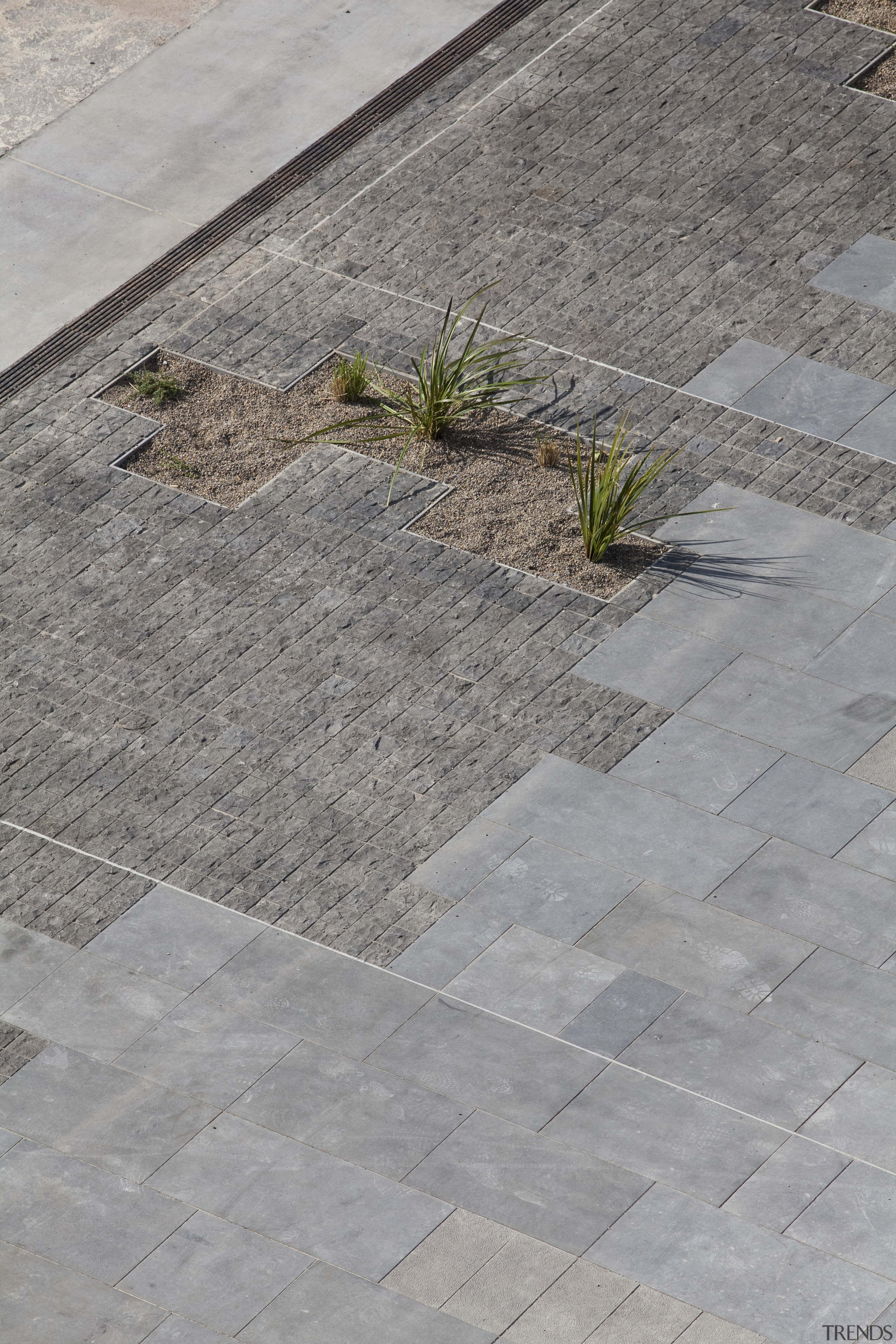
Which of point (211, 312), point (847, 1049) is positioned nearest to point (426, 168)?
point (211, 312)

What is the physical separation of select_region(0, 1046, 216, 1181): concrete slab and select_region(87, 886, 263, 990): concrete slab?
53cm

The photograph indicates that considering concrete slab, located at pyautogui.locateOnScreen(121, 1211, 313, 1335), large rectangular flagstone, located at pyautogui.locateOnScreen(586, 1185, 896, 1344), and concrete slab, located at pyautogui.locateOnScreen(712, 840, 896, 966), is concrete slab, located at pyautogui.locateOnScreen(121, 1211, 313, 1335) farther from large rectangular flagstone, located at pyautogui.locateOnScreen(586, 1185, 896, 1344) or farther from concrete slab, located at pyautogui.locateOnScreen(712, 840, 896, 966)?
concrete slab, located at pyautogui.locateOnScreen(712, 840, 896, 966)

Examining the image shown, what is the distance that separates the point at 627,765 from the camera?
32.1 feet

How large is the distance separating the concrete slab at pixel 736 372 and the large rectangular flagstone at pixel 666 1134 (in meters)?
4.71

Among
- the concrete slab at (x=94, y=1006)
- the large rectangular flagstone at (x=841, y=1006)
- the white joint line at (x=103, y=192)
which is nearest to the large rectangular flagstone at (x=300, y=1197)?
the concrete slab at (x=94, y=1006)

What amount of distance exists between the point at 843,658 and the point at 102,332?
16.8 ft

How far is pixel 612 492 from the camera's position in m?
10.7

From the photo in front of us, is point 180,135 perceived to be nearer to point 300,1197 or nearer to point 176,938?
point 176,938

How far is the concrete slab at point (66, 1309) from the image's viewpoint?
7.72 m

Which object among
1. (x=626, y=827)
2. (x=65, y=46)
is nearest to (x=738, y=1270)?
(x=626, y=827)

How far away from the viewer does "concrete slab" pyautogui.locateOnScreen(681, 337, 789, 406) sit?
11789mm

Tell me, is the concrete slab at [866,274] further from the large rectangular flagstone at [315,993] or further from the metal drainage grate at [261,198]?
the large rectangular flagstone at [315,993]

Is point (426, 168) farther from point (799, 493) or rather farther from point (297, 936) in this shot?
point (297, 936)

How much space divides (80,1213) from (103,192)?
7.73 m
